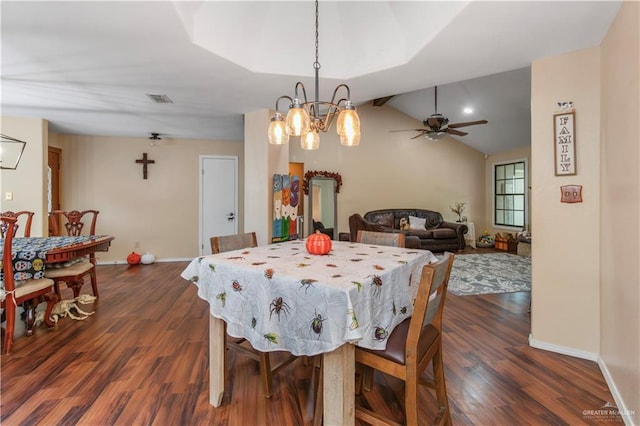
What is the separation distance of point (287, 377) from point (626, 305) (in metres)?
2.02

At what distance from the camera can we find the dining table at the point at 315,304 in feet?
3.98

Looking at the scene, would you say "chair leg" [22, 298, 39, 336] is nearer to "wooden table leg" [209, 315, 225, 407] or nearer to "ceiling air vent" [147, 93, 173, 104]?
"wooden table leg" [209, 315, 225, 407]

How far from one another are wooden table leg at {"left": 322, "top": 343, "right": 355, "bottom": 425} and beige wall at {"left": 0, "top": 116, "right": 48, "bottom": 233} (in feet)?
15.5

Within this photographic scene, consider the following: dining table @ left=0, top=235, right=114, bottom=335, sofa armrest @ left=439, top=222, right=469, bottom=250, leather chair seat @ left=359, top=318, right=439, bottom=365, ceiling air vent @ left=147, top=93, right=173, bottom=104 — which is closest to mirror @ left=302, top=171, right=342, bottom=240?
sofa armrest @ left=439, top=222, right=469, bottom=250

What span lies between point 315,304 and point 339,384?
1.17 feet

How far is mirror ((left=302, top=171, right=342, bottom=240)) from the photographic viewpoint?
6438 mm

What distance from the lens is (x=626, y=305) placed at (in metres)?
1.62

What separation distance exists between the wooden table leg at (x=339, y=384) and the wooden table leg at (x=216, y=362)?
71cm

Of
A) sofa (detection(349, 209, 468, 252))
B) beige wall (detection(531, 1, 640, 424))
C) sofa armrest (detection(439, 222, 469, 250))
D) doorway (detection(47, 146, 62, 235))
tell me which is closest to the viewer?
beige wall (detection(531, 1, 640, 424))

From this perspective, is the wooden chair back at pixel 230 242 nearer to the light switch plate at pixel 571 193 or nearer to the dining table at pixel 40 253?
the dining table at pixel 40 253

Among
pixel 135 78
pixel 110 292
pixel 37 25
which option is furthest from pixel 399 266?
pixel 110 292

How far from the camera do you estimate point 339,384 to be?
4.10ft

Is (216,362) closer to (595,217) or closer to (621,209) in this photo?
(621,209)

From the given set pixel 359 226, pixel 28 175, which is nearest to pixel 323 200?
pixel 359 226
